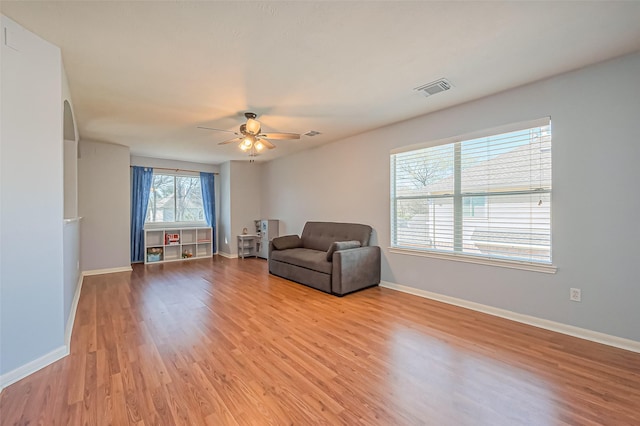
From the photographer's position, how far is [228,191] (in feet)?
23.3

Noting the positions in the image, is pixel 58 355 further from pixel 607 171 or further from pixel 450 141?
pixel 607 171

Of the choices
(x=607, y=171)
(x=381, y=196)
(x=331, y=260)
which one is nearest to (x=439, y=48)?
(x=607, y=171)

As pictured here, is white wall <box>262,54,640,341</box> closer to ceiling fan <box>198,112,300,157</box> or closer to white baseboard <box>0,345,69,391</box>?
ceiling fan <box>198,112,300,157</box>

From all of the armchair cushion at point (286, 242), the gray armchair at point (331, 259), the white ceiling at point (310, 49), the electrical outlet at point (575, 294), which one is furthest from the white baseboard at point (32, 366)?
the electrical outlet at point (575, 294)

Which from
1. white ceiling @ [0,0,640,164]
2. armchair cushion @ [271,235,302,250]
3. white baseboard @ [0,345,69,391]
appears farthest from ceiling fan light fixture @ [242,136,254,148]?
white baseboard @ [0,345,69,391]

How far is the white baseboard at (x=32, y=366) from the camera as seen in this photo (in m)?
1.89

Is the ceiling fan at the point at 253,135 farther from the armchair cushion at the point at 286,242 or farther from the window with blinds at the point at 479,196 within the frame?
the armchair cushion at the point at 286,242

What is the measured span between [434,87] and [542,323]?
266 cm

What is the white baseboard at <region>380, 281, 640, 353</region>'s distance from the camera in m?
2.38

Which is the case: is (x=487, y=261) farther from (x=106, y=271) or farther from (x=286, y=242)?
(x=106, y=271)

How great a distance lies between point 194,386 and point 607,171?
3811 millimetres

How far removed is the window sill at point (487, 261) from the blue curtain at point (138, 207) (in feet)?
18.9

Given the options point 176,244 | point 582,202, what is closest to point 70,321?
point 176,244

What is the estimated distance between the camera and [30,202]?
2.06 metres
